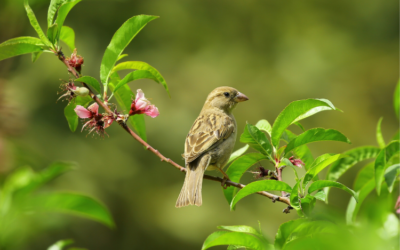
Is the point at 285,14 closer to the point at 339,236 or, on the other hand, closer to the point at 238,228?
the point at 238,228

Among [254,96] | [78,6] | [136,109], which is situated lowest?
[136,109]

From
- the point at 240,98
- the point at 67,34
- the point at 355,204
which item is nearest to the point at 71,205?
the point at 67,34

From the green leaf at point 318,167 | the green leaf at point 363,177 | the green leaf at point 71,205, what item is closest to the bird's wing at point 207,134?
the green leaf at point 363,177

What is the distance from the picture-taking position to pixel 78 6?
1055cm

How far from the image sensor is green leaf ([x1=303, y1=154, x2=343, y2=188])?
6.93ft

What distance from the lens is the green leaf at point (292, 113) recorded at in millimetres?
2322

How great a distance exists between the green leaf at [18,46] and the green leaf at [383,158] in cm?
213

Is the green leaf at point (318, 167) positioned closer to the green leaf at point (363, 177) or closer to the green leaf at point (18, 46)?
the green leaf at point (363, 177)

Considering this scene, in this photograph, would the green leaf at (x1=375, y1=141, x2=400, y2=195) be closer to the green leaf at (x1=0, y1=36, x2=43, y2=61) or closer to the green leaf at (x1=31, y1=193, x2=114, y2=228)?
the green leaf at (x1=31, y1=193, x2=114, y2=228)

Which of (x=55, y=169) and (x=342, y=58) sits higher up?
(x=342, y=58)

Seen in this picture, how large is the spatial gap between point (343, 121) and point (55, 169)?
1132cm

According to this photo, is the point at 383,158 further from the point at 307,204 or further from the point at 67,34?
the point at 67,34

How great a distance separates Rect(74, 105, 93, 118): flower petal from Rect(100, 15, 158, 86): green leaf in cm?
23

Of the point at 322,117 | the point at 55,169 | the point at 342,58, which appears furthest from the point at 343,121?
the point at 55,169
